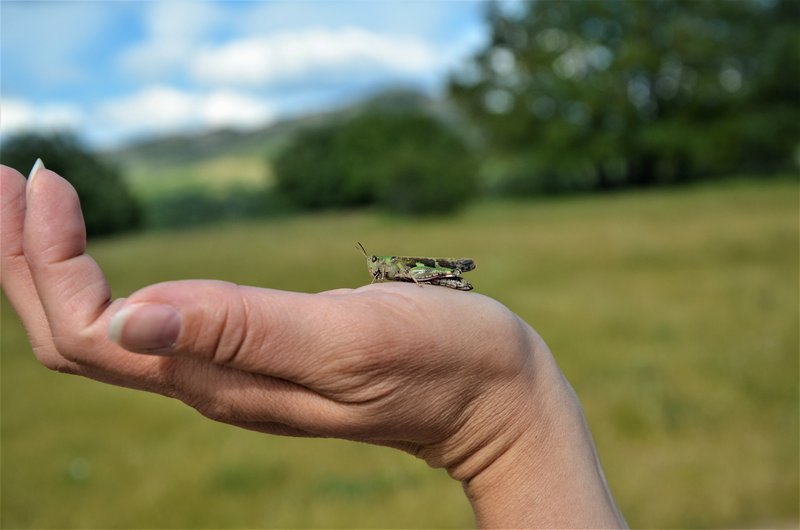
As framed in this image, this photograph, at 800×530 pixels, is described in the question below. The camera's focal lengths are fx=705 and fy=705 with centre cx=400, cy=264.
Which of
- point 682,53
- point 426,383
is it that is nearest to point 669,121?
point 682,53

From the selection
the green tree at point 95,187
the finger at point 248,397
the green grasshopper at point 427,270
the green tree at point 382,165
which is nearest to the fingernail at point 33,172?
the finger at point 248,397

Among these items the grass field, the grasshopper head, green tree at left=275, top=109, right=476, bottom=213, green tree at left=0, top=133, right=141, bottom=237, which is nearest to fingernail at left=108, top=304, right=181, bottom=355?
the grasshopper head

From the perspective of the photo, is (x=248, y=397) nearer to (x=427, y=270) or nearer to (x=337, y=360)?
(x=337, y=360)

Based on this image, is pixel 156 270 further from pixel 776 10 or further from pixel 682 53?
pixel 776 10

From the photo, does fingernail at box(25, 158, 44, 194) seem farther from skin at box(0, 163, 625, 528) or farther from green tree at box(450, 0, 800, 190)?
green tree at box(450, 0, 800, 190)

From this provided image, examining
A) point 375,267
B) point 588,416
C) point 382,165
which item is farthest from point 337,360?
point 382,165

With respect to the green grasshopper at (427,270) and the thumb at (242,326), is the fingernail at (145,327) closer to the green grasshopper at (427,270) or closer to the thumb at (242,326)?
the thumb at (242,326)
